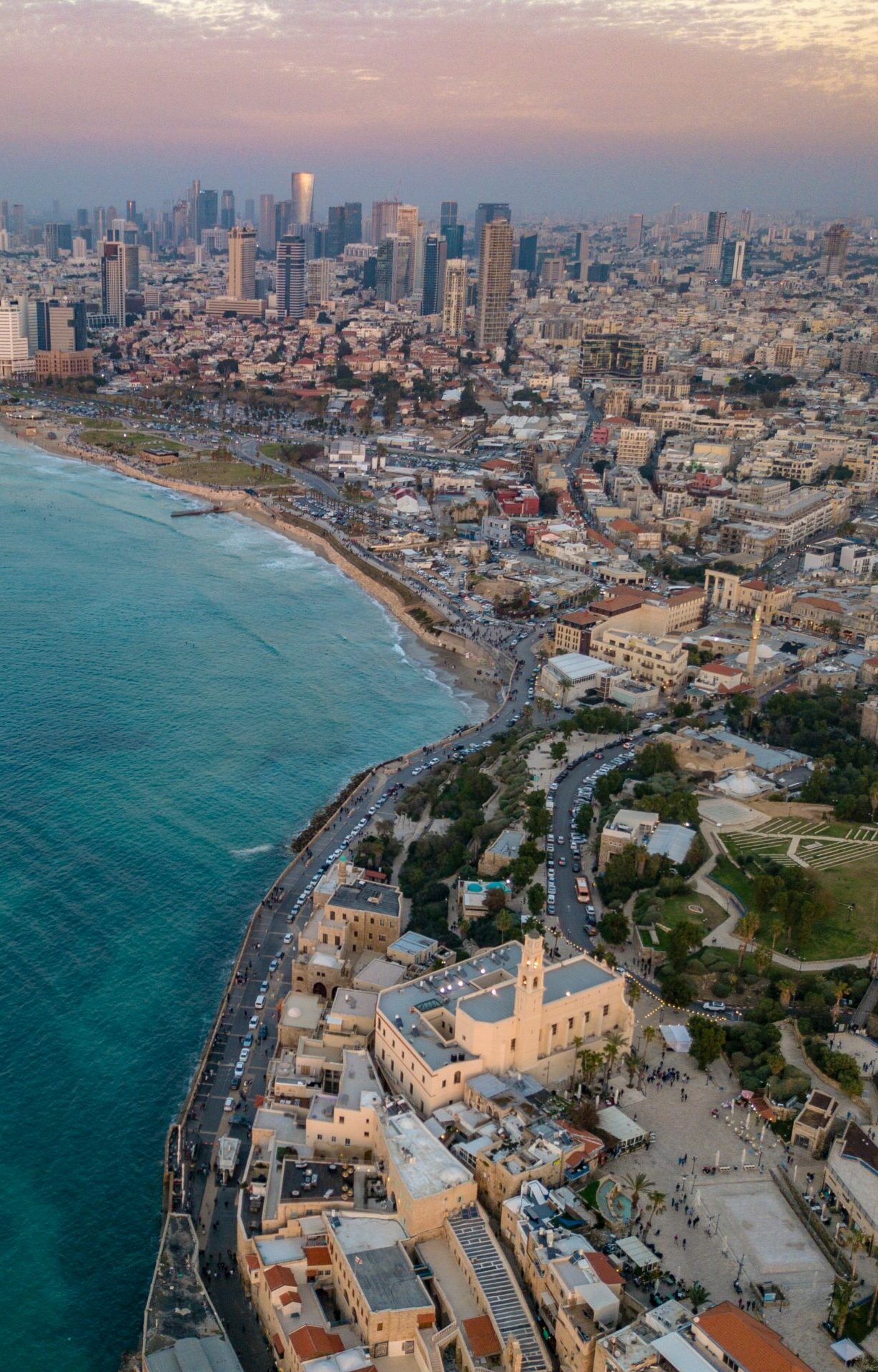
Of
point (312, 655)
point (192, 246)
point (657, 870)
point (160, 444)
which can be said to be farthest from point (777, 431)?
point (192, 246)

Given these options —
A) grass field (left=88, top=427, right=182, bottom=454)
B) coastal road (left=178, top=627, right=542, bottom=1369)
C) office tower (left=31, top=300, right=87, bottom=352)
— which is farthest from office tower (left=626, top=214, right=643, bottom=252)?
coastal road (left=178, top=627, right=542, bottom=1369)

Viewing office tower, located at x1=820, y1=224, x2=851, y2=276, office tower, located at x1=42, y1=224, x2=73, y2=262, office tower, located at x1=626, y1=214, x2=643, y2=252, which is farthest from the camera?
office tower, located at x1=626, y1=214, x2=643, y2=252

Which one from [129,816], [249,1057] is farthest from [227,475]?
[249,1057]

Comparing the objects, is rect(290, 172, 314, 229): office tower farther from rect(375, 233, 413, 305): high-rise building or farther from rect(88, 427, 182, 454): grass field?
rect(88, 427, 182, 454): grass field

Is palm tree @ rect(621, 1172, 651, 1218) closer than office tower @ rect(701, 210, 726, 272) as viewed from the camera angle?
Yes

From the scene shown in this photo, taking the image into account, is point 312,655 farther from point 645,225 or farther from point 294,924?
point 645,225

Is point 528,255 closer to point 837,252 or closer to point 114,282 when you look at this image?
point 837,252

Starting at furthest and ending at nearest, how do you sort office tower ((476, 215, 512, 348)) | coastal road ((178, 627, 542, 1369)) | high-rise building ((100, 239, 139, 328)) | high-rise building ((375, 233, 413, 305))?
1. high-rise building ((375, 233, 413, 305))
2. high-rise building ((100, 239, 139, 328))
3. office tower ((476, 215, 512, 348))
4. coastal road ((178, 627, 542, 1369))
